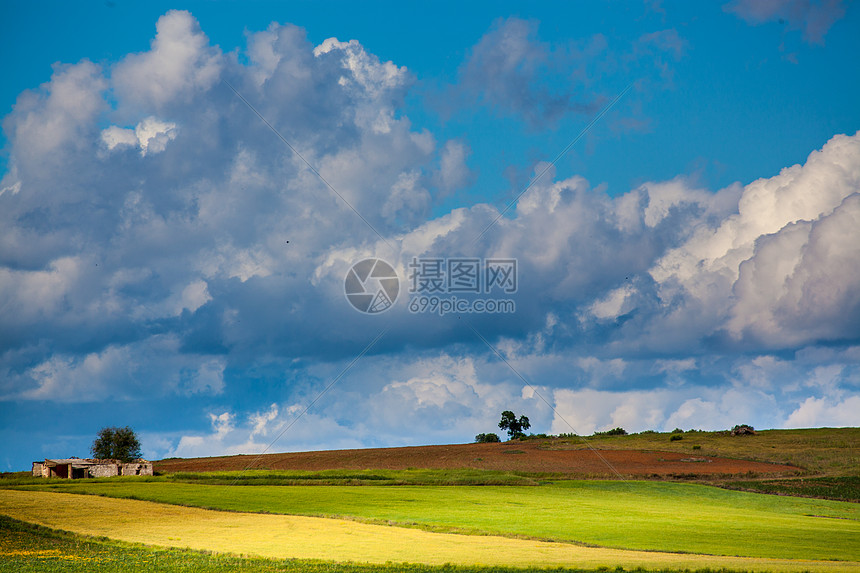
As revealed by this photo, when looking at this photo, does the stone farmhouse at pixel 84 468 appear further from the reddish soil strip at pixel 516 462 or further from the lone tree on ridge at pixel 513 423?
the lone tree on ridge at pixel 513 423

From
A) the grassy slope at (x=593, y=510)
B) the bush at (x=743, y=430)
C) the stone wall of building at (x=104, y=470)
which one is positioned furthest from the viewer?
the bush at (x=743, y=430)

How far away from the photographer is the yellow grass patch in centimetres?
3475

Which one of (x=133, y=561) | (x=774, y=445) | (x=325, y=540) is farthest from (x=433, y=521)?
(x=774, y=445)

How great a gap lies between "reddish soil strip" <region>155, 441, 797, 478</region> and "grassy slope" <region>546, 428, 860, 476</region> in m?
4.56

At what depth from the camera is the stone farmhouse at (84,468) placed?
100 m

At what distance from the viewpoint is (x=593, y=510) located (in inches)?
2283

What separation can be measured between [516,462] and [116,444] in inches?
3101

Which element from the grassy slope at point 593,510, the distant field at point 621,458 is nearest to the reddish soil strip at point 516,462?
the distant field at point 621,458

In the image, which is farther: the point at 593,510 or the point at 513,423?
the point at 513,423

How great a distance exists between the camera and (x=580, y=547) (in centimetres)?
4069

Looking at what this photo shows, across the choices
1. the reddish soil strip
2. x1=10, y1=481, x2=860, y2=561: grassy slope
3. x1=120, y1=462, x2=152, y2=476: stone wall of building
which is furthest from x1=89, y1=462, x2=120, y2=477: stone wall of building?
x1=10, y1=481, x2=860, y2=561: grassy slope

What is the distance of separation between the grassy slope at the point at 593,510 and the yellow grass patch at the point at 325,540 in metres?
3.09

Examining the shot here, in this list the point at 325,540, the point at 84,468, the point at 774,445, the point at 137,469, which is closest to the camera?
the point at 325,540

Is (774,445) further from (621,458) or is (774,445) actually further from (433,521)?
(433,521)
